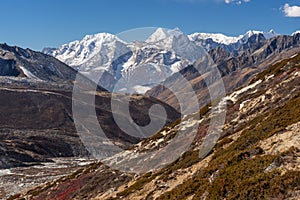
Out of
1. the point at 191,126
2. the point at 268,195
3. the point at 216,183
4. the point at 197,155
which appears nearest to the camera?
the point at 268,195

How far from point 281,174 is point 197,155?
749 inches

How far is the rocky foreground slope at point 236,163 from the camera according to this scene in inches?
852

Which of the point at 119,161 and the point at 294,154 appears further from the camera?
the point at 119,161

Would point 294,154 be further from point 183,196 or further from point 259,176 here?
point 183,196

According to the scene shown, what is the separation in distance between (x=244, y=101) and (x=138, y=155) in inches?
682

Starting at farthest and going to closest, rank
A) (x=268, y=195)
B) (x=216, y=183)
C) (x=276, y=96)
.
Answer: (x=276, y=96) < (x=216, y=183) < (x=268, y=195)

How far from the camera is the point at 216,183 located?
23.5m

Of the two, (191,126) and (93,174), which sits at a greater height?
(191,126)

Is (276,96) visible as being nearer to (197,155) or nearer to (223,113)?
(223,113)

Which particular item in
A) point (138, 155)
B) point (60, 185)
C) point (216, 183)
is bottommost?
point (60, 185)

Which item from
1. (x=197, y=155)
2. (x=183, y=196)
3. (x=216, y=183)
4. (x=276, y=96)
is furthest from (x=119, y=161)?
(x=216, y=183)

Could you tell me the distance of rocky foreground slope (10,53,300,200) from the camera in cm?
2164

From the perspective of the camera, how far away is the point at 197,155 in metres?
40.0

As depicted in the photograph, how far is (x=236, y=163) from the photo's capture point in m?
25.7
